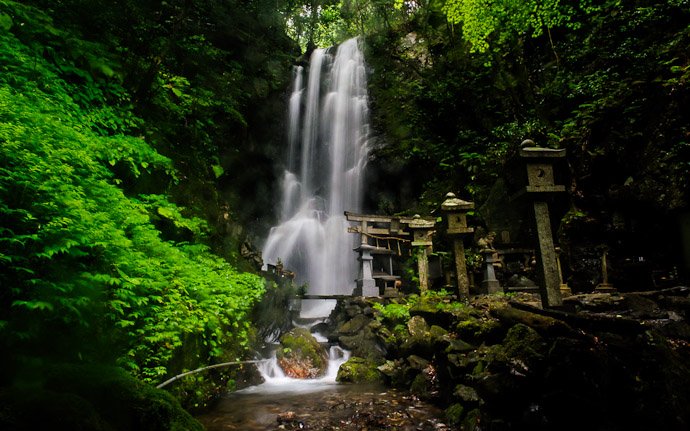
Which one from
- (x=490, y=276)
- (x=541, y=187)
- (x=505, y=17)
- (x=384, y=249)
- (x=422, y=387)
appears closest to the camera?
(x=541, y=187)

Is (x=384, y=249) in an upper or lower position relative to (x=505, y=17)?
lower

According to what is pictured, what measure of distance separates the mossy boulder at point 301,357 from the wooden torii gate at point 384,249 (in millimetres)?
3940

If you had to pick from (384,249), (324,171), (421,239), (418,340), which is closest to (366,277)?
(384,249)

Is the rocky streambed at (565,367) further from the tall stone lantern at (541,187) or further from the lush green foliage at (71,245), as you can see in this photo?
Result: the lush green foliage at (71,245)

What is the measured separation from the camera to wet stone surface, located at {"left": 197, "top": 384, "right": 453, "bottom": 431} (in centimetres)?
482

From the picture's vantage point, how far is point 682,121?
8.40m

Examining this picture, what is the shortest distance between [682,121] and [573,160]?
293 cm

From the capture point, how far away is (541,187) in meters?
5.82

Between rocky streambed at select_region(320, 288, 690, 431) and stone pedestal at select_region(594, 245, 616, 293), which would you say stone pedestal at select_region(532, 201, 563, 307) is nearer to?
rocky streambed at select_region(320, 288, 690, 431)

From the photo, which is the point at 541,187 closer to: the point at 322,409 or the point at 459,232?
the point at 459,232

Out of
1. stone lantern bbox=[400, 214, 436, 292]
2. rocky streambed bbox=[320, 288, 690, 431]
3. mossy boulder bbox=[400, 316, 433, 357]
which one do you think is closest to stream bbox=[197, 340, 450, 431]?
rocky streambed bbox=[320, 288, 690, 431]

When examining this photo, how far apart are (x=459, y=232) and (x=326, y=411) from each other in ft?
18.8

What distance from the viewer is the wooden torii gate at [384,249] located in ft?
37.4

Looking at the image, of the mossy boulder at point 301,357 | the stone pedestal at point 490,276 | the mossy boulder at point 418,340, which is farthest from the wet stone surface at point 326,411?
the stone pedestal at point 490,276
